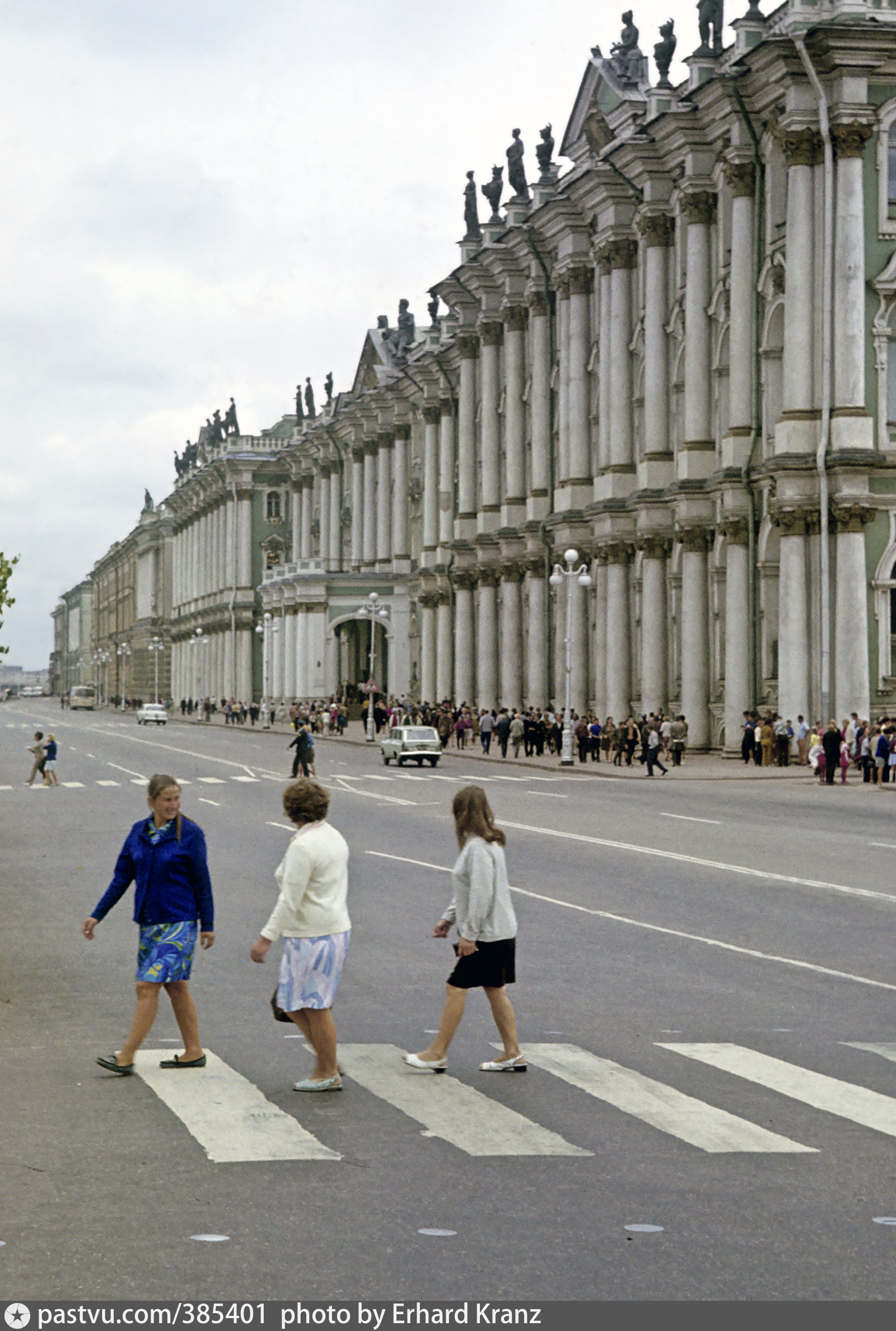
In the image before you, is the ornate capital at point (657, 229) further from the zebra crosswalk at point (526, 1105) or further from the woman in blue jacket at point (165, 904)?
the woman in blue jacket at point (165, 904)

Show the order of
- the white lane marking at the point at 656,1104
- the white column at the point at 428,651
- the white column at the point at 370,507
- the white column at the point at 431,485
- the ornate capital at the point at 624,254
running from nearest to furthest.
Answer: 1. the white lane marking at the point at 656,1104
2. the ornate capital at the point at 624,254
3. the white column at the point at 428,651
4. the white column at the point at 431,485
5. the white column at the point at 370,507

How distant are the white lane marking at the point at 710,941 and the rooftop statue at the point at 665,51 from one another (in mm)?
47742

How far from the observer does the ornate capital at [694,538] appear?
58.1 m

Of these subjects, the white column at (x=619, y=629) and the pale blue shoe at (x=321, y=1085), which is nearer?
the pale blue shoe at (x=321, y=1085)

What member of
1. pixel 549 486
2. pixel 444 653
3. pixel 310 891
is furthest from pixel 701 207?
pixel 310 891

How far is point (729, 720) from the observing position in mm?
55469

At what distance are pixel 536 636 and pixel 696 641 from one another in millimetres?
17117

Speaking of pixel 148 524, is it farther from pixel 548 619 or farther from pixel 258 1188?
pixel 258 1188

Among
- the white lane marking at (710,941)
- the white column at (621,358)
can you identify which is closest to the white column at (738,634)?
the white column at (621,358)

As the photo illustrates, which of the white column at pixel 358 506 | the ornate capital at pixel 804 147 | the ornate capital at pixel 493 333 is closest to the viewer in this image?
the ornate capital at pixel 804 147

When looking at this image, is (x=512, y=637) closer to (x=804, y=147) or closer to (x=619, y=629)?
(x=619, y=629)

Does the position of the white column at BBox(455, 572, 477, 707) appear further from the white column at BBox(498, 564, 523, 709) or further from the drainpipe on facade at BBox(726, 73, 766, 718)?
the drainpipe on facade at BBox(726, 73, 766, 718)

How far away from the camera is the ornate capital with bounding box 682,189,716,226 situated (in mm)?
57688
